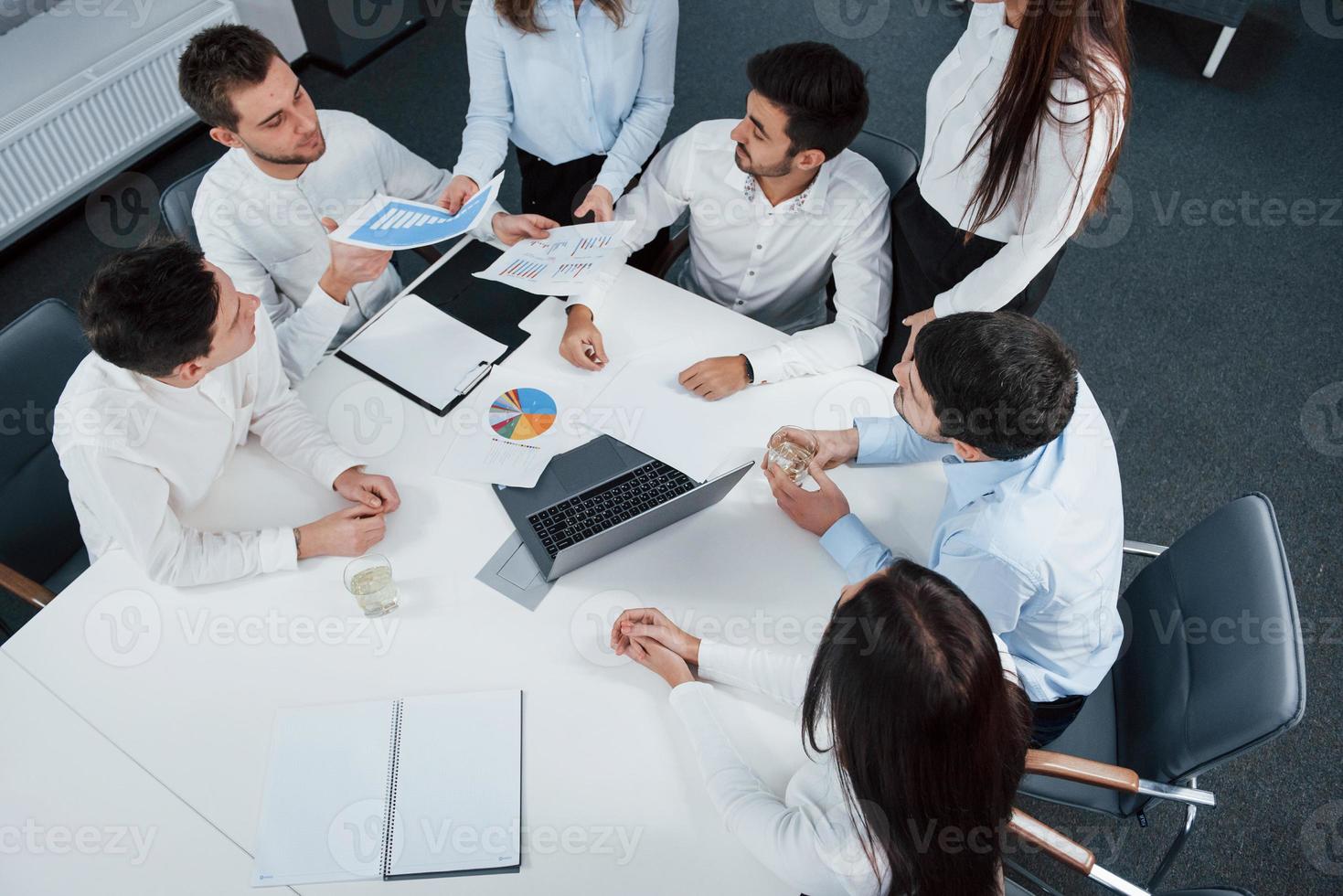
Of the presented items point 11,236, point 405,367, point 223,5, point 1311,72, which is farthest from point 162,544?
point 1311,72

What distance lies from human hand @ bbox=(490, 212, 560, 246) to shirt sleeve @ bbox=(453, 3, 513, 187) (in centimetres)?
25

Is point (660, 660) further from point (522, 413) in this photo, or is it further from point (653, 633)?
point (522, 413)

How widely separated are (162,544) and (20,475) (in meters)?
0.48

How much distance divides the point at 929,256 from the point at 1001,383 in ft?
2.58

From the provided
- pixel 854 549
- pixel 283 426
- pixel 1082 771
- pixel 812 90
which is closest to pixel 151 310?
pixel 283 426

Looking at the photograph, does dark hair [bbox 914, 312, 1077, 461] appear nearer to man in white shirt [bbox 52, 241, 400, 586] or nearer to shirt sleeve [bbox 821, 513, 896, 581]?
shirt sleeve [bbox 821, 513, 896, 581]

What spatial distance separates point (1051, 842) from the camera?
142 centimetres

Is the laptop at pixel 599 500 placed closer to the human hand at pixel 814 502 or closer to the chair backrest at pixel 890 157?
the human hand at pixel 814 502

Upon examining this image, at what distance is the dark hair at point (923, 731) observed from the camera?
3.79 feet

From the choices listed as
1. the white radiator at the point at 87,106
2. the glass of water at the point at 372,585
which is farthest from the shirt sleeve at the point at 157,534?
the white radiator at the point at 87,106

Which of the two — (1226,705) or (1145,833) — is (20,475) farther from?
(1145,833)

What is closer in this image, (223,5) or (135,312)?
(135,312)

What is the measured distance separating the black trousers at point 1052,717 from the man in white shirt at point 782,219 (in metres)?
0.82

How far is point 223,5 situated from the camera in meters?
3.42
